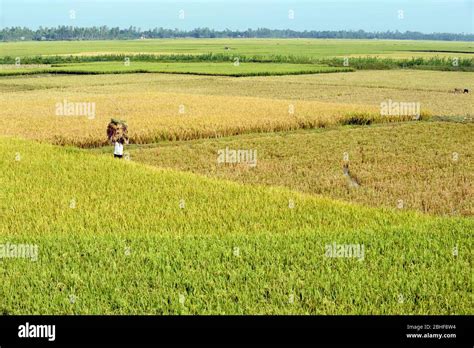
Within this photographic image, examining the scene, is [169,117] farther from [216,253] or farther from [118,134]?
[216,253]

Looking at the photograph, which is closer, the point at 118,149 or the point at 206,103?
the point at 118,149

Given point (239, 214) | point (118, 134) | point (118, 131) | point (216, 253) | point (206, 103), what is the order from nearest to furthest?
1. point (216, 253)
2. point (239, 214)
3. point (118, 131)
4. point (118, 134)
5. point (206, 103)

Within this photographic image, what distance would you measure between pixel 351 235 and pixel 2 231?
4.61 m

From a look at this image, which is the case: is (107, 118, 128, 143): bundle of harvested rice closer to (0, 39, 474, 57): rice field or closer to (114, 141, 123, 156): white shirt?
(114, 141, 123, 156): white shirt

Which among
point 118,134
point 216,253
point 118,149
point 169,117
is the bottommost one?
point 216,253

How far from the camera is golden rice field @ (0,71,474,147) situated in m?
19.4

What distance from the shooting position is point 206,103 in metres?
26.2

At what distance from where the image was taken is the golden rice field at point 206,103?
63.7 feet

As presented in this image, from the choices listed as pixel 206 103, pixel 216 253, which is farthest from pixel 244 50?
pixel 216 253

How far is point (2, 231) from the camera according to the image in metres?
8.45

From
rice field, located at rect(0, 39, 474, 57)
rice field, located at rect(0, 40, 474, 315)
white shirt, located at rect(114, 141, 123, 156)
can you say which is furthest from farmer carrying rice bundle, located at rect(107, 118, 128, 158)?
rice field, located at rect(0, 39, 474, 57)
